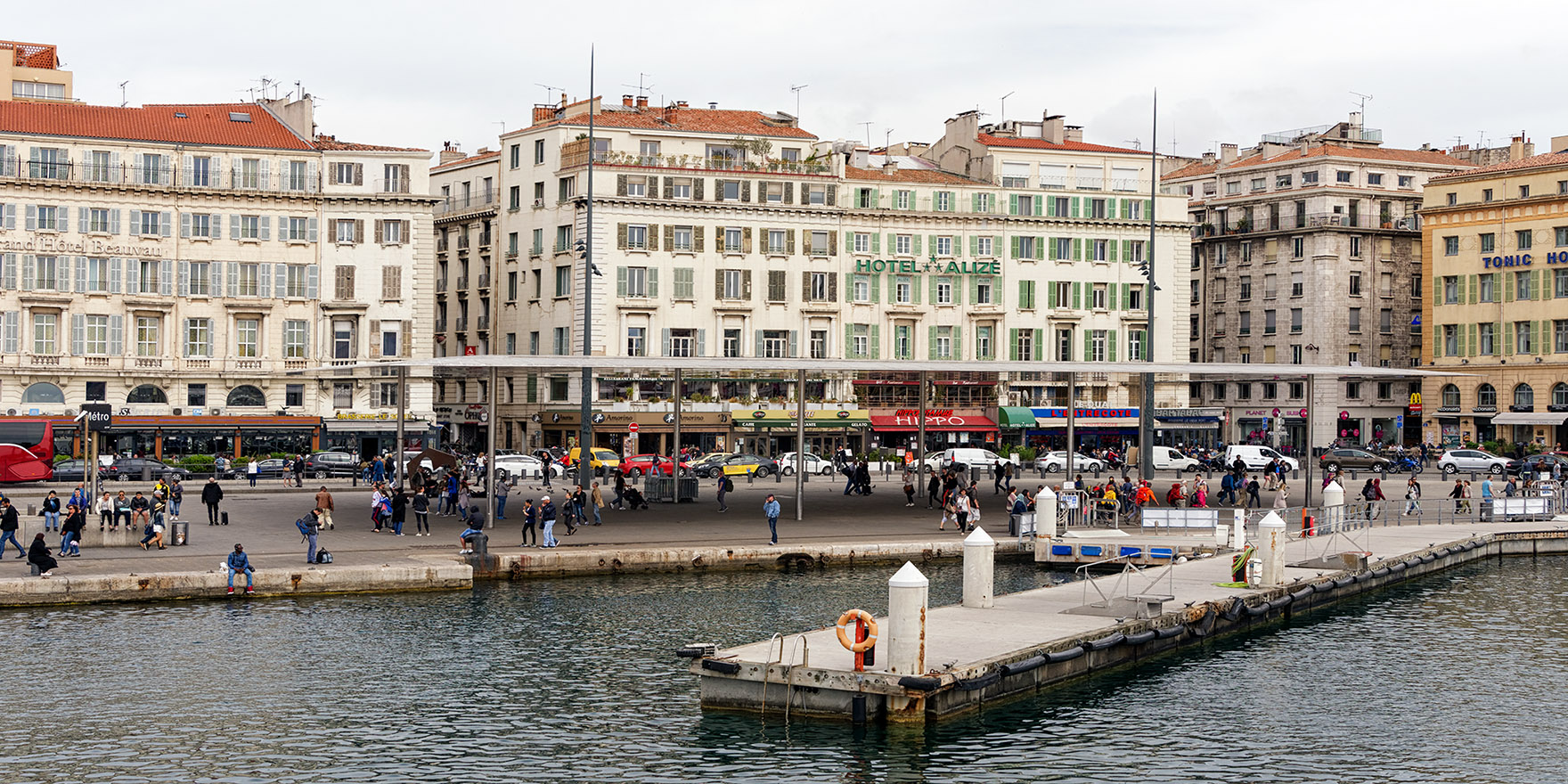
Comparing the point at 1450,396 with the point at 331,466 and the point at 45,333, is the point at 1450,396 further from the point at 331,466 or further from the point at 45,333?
the point at 45,333

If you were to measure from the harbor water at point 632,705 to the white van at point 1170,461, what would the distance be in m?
45.5

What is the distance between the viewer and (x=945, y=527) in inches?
1906

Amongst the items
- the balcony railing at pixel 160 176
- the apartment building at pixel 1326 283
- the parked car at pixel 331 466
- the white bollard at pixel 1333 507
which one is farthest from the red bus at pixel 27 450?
the apartment building at pixel 1326 283

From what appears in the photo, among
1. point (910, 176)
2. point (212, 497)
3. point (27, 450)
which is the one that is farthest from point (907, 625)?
point (910, 176)

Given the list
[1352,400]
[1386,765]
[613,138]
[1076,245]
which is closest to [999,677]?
[1386,765]

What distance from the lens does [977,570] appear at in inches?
1189

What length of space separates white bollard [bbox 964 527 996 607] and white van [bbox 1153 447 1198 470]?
53460 millimetres

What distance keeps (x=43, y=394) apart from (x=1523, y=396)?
80339mm

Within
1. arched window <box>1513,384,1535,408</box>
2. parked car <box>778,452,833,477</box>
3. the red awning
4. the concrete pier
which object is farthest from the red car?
arched window <box>1513,384,1535,408</box>

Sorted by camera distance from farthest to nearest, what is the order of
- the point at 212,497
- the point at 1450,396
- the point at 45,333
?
the point at 1450,396 → the point at 45,333 → the point at 212,497

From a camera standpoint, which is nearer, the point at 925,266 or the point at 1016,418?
the point at 925,266

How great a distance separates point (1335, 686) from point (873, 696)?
9.19 metres

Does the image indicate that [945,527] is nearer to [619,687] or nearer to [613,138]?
[619,687]

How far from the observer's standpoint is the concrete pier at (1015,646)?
24.0 metres
